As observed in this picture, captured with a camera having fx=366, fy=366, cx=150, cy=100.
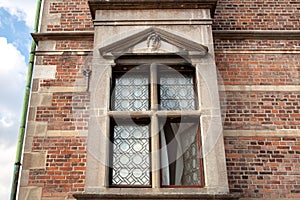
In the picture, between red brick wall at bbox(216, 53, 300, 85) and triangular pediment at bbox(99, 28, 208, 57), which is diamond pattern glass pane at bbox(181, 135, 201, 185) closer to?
red brick wall at bbox(216, 53, 300, 85)

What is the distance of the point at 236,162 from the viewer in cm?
525

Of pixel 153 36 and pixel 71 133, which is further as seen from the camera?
pixel 153 36

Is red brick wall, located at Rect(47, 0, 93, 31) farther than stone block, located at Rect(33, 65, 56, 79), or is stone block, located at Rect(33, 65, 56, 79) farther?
red brick wall, located at Rect(47, 0, 93, 31)

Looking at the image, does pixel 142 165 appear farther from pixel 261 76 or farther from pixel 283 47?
pixel 283 47

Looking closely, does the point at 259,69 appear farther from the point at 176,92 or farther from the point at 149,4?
the point at 149,4

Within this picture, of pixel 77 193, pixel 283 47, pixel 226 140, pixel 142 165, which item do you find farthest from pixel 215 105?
pixel 77 193

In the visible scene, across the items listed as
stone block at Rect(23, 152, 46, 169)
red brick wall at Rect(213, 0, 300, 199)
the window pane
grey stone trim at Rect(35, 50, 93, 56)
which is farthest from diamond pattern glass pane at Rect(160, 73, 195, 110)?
stone block at Rect(23, 152, 46, 169)

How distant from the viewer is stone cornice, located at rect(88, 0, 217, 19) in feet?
20.0

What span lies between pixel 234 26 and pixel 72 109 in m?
3.16

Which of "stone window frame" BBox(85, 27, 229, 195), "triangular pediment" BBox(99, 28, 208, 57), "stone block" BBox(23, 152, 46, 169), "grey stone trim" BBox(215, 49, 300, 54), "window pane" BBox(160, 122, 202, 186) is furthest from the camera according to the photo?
"grey stone trim" BBox(215, 49, 300, 54)

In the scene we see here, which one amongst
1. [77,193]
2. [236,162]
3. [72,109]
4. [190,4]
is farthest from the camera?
[190,4]

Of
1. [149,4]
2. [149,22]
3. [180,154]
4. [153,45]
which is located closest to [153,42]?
[153,45]

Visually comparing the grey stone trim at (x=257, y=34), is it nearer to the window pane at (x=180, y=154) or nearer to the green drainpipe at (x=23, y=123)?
the window pane at (x=180, y=154)

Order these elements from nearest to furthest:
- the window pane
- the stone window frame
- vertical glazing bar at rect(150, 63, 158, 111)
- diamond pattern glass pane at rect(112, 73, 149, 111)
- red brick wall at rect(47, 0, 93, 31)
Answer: the stone window frame, the window pane, vertical glazing bar at rect(150, 63, 158, 111), diamond pattern glass pane at rect(112, 73, 149, 111), red brick wall at rect(47, 0, 93, 31)
